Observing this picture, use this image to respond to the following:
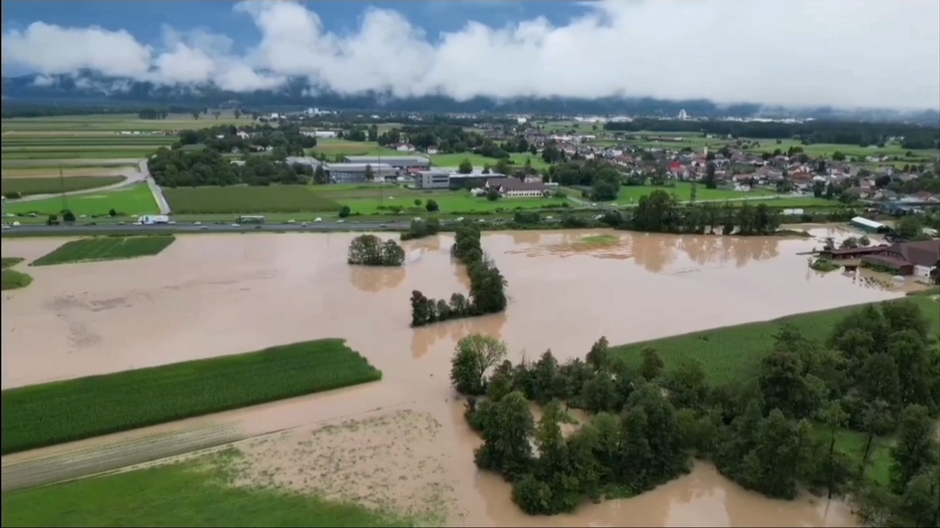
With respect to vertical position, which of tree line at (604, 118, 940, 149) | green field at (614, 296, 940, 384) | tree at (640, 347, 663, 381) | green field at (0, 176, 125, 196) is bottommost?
green field at (614, 296, 940, 384)

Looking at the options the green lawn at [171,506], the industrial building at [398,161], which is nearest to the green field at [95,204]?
the industrial building at [398,161]

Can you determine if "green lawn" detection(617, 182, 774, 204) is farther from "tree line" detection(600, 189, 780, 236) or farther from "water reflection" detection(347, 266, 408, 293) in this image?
"water reflection" detection(347, 266, 408, 293)

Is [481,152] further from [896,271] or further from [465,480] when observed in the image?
[465,480]

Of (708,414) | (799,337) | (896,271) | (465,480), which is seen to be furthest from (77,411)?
(896,271)

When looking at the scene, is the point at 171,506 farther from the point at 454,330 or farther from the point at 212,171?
the point at 212,171

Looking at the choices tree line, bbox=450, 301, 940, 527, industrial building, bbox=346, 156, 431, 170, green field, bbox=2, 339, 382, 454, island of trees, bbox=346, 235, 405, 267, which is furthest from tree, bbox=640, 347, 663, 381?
industrial building, bbox=346, 156, 431, 170

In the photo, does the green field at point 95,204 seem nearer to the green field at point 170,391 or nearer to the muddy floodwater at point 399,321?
the muddy floodwater at point 399,321
